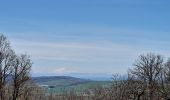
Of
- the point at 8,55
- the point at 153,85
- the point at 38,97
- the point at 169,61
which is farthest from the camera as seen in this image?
the point at 38,97

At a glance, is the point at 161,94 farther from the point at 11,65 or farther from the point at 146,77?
the point at 11,65

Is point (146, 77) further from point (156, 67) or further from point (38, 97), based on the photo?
point (38, 97)

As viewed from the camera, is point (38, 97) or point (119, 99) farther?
point (38, 97)

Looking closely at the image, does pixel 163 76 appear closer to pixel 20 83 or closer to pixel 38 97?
pixel 20 83

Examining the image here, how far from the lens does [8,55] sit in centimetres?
5931

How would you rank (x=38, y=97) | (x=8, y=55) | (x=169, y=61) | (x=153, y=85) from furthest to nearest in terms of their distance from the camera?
1. (x=38, y=97)
2. (x=169, y=61)
3. (x=153, y=85)
4. (x=8, y=55)

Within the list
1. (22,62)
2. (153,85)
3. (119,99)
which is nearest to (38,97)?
(119,99)

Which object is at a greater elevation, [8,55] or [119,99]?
[8,55]

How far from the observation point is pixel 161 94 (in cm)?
8425

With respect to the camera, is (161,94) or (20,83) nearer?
(20,83)

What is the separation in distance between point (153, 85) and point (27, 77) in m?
29.2

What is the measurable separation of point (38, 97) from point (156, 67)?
113 m

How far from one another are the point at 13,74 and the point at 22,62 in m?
2.41

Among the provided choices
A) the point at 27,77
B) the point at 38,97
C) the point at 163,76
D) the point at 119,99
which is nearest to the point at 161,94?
the point at 163,76
